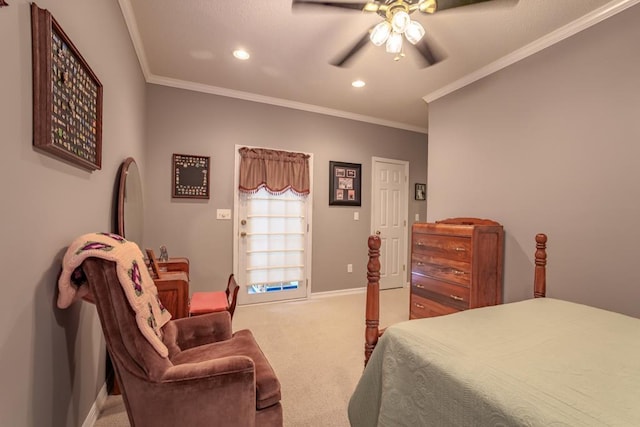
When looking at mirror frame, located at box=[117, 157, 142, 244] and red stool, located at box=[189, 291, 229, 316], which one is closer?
mirror frame, located at box=[117, 157, 142, 244]

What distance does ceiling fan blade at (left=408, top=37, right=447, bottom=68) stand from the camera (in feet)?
7.84

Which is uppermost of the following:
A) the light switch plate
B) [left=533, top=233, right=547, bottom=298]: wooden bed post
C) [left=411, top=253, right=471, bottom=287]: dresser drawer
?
the light switch plate

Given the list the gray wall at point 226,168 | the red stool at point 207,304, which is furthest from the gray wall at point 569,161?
the red stool at point 207,304

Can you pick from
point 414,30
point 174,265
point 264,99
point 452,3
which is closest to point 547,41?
point 452,3

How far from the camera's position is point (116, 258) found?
3.49ft

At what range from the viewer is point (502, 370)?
929 millimetres

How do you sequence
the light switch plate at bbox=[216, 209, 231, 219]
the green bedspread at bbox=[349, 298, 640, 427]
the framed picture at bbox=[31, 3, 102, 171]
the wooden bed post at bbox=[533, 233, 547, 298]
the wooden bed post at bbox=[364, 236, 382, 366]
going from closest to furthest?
the green bedspread at bbox=[349, 298, 640, 427]
the framed picture at bbox=[31, 3, 102, 171]
the wooden bed post at bbox=[364, 236, 382, 366]
the wooden bed post at bbox=[533, 233, 547, 298]
the light switch plate at bbox=[216, 209, 231, 219]

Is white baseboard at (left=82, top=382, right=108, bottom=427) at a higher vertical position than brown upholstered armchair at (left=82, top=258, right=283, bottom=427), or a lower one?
lower

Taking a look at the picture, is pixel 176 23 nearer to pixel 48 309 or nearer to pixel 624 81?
pixel 48 309

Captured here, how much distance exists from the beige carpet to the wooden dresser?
69 cm

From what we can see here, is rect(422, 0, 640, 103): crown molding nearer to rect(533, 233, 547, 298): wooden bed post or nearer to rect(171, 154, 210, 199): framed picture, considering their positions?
rect(533, 233, 547, 298): wooden bed post

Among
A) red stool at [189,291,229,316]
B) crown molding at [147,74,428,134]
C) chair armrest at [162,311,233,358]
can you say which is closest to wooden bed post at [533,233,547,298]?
chair armrest at [162,311,233,358]

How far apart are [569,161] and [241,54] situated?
2.99 meters

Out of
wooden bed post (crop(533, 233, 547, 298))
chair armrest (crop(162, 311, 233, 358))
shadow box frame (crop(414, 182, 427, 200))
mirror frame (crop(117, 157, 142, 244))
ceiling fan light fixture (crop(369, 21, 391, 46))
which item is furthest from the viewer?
shadow box frame (crop(414, 182, 427, 200))
